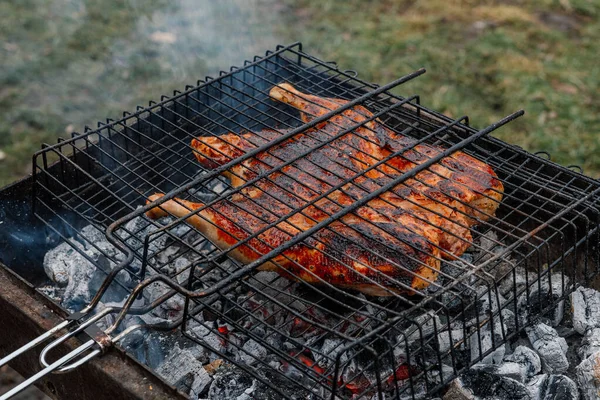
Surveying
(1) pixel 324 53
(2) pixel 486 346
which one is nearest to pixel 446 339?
Result: (2) pixel 486 346

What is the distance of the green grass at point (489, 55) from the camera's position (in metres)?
6.80

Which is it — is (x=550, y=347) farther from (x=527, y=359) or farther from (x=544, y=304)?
(x=544, y=304)

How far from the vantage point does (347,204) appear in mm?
3396

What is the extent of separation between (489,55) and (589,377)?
514 centimetres

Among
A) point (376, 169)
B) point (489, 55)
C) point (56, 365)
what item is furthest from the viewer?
point (489, 55)

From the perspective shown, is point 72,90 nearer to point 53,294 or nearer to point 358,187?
point 53,294

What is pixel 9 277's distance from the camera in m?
3.32

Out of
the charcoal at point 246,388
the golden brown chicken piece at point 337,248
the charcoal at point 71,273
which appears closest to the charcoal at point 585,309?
the golden brown chicken piece at point 337,248

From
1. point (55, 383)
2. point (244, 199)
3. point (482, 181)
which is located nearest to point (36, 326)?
point (55, 383)

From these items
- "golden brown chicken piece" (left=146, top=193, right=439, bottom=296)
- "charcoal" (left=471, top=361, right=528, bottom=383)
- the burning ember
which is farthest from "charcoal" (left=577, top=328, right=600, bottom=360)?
"golden brown chicken piece" (left=146, top=193, right=439, bottom=296)

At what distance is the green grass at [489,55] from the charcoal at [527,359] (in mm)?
3357

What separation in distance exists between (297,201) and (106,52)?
510 centimetres

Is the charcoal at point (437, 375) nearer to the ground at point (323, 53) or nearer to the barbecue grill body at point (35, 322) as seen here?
the barbecue grill body at point (35, 322)

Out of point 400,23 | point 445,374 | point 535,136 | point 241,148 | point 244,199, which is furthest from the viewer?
point 400,23
